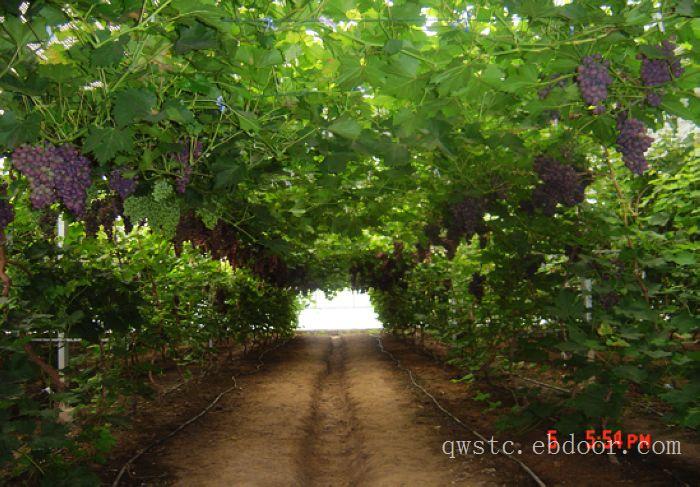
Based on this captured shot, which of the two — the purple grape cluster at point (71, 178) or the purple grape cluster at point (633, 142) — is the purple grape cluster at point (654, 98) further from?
the purple grape cluster at point (71, 178)

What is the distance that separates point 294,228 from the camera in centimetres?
754

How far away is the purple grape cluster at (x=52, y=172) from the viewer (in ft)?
9.38

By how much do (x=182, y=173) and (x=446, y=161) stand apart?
2.33m

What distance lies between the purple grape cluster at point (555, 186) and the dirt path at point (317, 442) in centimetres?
243

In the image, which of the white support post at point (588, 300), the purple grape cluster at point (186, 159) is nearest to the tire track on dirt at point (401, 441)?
the white support post at point (588, 300)

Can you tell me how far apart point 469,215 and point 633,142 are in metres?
2.79

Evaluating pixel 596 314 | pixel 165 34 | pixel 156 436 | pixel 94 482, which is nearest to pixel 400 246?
pixel 156 436

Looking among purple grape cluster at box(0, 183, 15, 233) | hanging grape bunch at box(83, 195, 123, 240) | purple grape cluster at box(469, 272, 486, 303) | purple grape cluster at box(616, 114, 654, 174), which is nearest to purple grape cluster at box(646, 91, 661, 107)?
purple grape cluster at box(616, 114, 654, 174)

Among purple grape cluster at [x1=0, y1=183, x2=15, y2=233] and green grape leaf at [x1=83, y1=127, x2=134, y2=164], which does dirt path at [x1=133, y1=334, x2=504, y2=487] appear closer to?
purple grape cluster at [x1=0, y1=183, x2=15, y2=233]

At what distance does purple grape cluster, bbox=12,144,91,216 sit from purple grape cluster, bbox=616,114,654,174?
3013mm

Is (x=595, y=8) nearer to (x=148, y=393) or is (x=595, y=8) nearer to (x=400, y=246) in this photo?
(x=148, y=393)

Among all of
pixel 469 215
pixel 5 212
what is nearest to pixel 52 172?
pixel 5 212

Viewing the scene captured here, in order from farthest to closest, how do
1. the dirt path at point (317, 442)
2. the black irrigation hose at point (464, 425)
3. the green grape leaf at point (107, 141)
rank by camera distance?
the dirt path at point (317, 442), the black irrigation hose at point (464, 425), the green grape leaf at point (107, 141)

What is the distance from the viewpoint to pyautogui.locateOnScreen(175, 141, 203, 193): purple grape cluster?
3.87 meters
